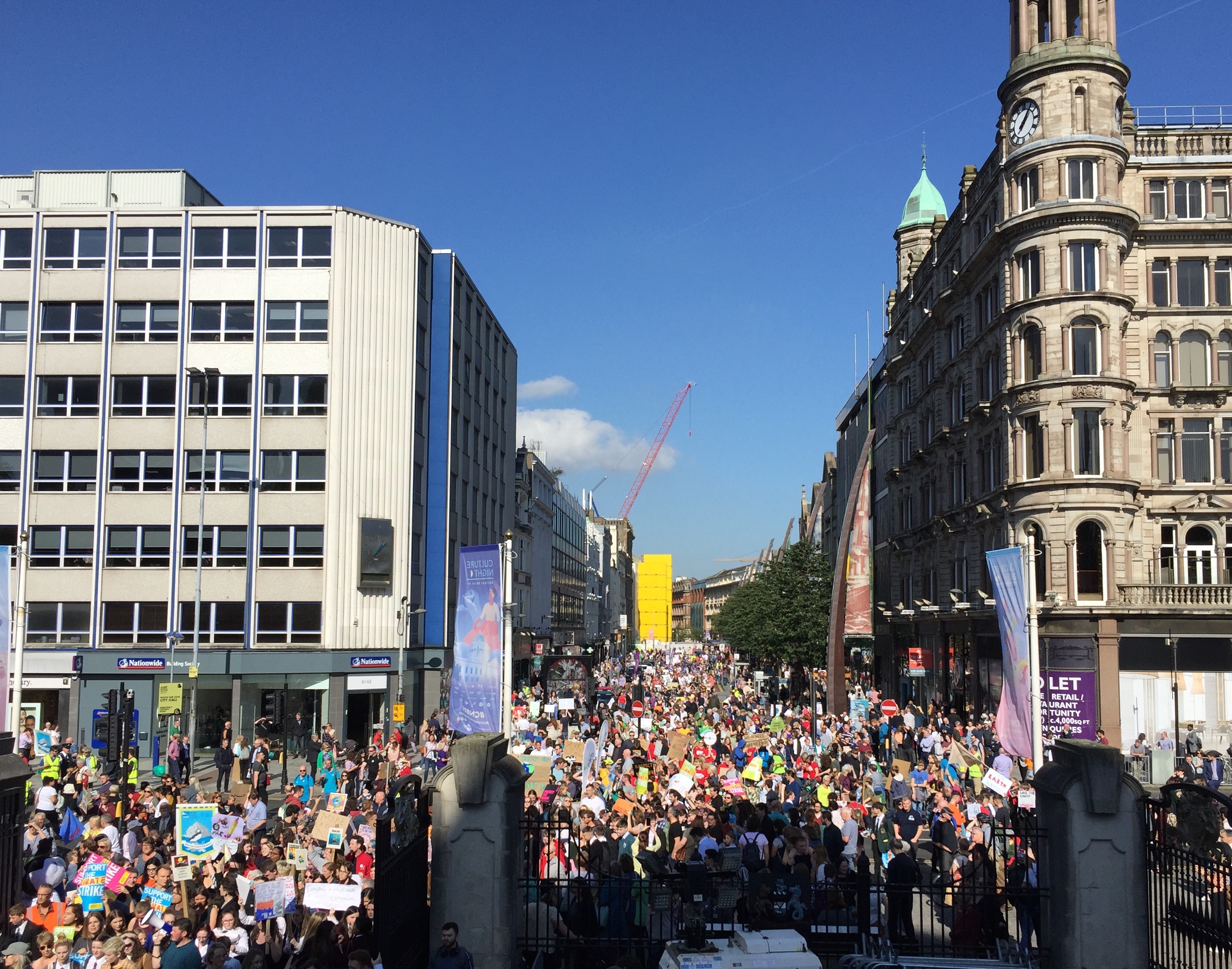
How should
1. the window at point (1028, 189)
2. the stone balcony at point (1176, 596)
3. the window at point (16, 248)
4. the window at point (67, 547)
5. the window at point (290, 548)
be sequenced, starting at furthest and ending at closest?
the window at point (16, 248) < the window at point (290, 548) < the window at point (67, 547) < the window at point (1028, 189) < the stone balcony at point (1176, 596)

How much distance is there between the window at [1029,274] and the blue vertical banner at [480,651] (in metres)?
28.0

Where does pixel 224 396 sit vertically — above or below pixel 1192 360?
below


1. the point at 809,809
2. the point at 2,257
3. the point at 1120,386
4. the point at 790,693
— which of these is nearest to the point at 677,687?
the point at 790,693

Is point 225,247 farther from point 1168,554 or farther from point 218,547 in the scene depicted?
point 1168,554

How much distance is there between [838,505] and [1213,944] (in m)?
89.0

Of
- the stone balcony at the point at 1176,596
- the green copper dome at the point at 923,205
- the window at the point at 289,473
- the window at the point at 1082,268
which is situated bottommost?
the stone balcony at the point at 1176,596

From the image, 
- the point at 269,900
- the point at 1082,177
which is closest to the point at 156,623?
the point at 269,900

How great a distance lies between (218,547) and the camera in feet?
133

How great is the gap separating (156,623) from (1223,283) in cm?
4107

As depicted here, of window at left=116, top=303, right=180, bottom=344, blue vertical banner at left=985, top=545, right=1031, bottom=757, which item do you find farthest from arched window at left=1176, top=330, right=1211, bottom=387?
window at left=116, top=303, right=180, bottom=344

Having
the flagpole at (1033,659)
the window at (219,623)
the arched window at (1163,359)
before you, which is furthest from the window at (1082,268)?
the window at (219,623)

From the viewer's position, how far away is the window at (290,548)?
40875 millimetres

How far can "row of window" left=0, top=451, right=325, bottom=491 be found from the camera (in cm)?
4097

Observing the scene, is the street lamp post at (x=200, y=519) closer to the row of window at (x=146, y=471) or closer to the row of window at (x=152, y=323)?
the row of window at (x=146, y=471)
